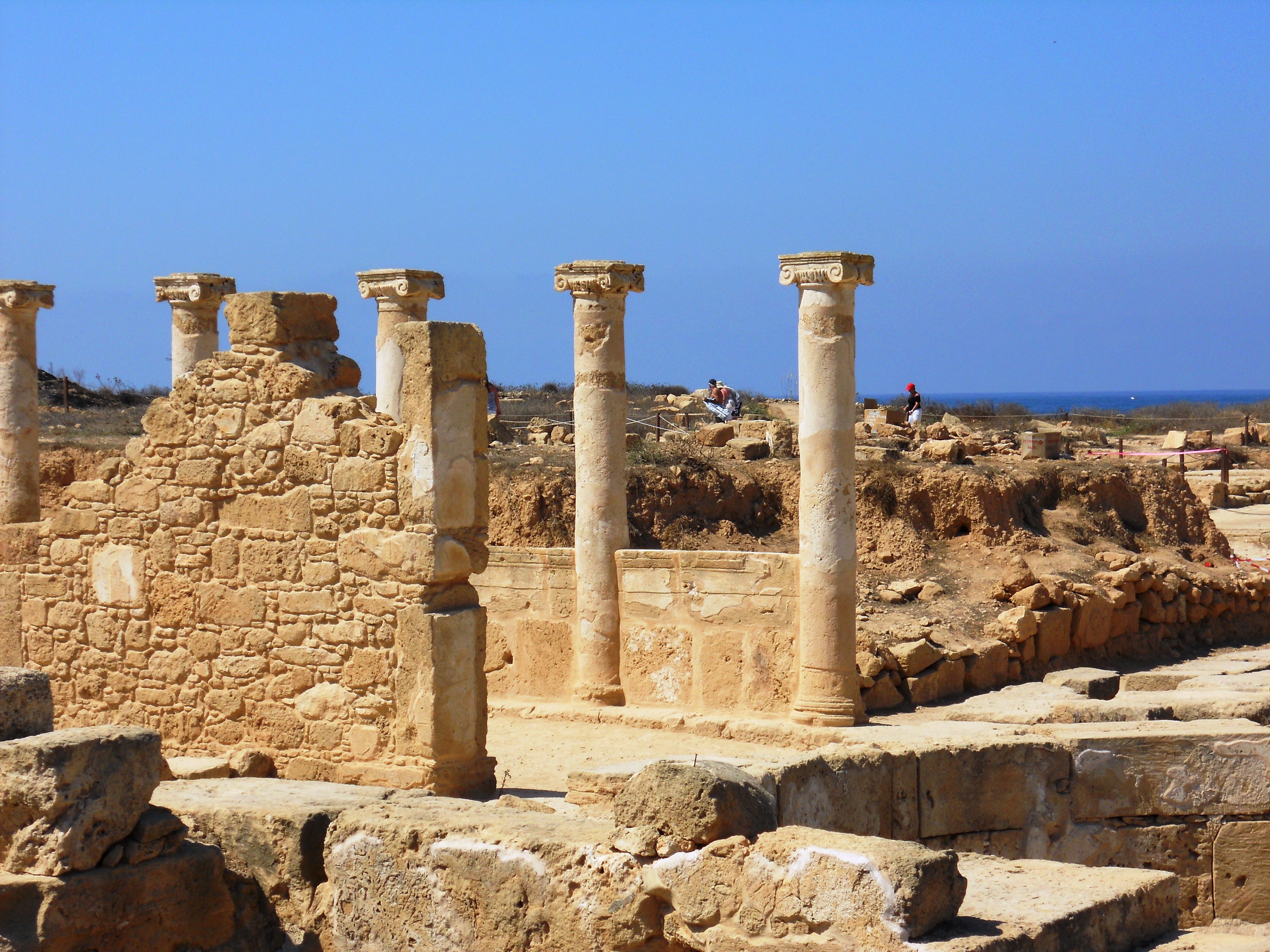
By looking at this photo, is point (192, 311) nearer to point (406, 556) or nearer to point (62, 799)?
point (406, 556)

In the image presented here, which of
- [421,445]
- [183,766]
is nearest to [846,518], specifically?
[421,445]

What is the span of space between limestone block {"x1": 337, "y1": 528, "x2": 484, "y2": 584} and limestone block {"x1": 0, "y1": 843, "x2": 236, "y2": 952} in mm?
2055

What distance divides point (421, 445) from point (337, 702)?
1.58m

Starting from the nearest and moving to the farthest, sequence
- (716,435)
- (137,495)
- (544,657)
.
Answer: (137,495)
(544,657)
(716,435)

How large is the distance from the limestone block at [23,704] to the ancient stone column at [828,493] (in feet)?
19.8

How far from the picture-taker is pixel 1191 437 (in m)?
30.4

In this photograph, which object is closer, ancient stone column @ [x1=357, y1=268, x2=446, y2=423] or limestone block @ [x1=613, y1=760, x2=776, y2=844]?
limestone block @ [x1=613, y1=760, x2=776, y2=844]

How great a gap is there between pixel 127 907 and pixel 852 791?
3.46 m

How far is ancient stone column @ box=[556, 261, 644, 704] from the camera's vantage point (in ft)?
38.3

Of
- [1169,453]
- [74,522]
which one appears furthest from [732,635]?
[1169,453]

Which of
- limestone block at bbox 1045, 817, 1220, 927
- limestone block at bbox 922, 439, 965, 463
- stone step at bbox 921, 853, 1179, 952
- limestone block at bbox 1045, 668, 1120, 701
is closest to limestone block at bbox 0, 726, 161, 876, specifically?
stone step at bbox 921, 853, 1179, 952

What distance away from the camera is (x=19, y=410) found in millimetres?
13039

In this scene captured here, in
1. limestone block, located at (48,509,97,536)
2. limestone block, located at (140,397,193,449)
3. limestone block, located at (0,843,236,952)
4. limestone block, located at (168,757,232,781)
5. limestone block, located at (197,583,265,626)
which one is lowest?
limestone block, located at (0,843,236,952)

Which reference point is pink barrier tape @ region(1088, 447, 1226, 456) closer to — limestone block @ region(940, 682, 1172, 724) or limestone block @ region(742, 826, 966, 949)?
limestone block @ region(940, 682, 1172, 724)
